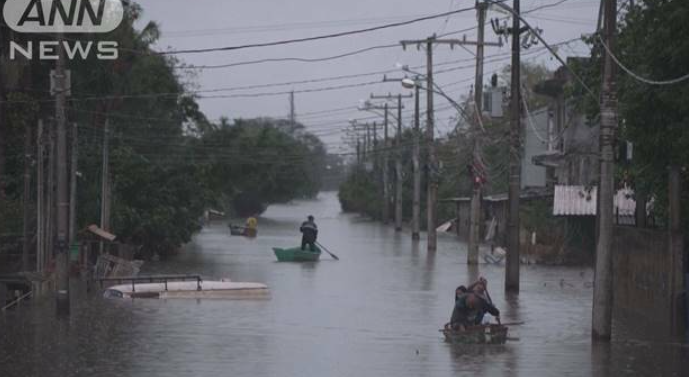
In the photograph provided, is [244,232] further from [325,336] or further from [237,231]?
[325,336]

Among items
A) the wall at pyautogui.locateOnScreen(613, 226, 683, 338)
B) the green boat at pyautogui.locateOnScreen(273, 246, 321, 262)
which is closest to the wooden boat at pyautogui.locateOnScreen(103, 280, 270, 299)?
the wall at pyautogui.locateOnScreen(613, 226, 683, 338)

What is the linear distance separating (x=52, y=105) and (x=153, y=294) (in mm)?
14705

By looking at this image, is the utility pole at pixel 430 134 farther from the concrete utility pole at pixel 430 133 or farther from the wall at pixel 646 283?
the wall at pixel 646 283

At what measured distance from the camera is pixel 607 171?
20.1m

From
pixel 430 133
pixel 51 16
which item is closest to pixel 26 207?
pixel 51 16

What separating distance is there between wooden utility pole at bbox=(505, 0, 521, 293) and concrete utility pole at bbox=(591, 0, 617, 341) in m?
11.0

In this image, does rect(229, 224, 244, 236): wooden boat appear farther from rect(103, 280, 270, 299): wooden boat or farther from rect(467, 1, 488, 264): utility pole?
rect(103, 280, 270, 299): wooden boat

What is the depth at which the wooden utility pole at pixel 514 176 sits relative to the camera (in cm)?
3138

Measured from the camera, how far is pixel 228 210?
122m

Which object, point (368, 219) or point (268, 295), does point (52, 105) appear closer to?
point (268, 295)

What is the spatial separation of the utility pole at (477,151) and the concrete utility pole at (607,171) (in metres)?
21.7

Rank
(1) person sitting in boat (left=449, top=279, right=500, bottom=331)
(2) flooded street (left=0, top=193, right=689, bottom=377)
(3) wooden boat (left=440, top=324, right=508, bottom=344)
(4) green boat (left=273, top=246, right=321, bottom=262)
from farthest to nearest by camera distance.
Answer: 1. (4) green boat (left=273, top=246, right=321, bottom=262)
2. (1) person sitting in boat (left=449, top=279, right=500, bottom=331)
3. (3) wooden boat (left=440, top=324, right=508, bottom=344)
4. (2) flooded street (left=0, top=193, right=689, bottom=377)

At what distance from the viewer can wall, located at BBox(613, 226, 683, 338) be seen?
73.9 feet

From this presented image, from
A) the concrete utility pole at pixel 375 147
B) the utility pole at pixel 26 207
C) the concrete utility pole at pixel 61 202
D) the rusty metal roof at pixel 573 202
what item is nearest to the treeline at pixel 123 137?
the utility pole at pixel 26 207
